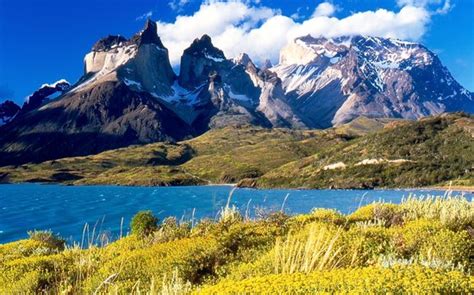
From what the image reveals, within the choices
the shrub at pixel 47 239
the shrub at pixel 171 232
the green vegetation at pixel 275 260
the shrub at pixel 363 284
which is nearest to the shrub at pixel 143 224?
the green vegetation at pixel 275 260

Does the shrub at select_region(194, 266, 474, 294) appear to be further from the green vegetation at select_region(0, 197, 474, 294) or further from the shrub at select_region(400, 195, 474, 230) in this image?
the shrub at select_region(400, 195, 474, 230)

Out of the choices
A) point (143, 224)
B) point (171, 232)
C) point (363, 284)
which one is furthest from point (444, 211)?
point (143, 224)

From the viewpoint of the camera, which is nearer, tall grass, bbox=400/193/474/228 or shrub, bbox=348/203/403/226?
tall grass, bbox=400/193/474/228

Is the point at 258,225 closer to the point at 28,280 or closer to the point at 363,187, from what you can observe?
the point at 28,280

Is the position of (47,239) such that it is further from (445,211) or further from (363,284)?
(363,284)

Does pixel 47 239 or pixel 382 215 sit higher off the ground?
pixel 47 239

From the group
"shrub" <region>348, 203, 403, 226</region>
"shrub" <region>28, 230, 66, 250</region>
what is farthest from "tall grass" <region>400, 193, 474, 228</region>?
"shrub" <region>28, 230, 66, 250</region>

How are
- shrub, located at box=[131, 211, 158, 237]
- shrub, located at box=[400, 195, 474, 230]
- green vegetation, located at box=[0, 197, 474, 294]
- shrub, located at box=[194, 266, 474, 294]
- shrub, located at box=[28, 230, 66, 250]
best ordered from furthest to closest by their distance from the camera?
1. shrub, located at box=[28, 230, 66, 250]
2. shrub, located at box=[131, 211, 158, 237]
3. shrub, located at box=[400, 195, 474, 230]
4. green vegetation, located at box=[0, 197, 474, 294]
5. shrub, located at box=[194, 266, 474, 294]

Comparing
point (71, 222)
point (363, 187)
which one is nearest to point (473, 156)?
point (363, 187)
